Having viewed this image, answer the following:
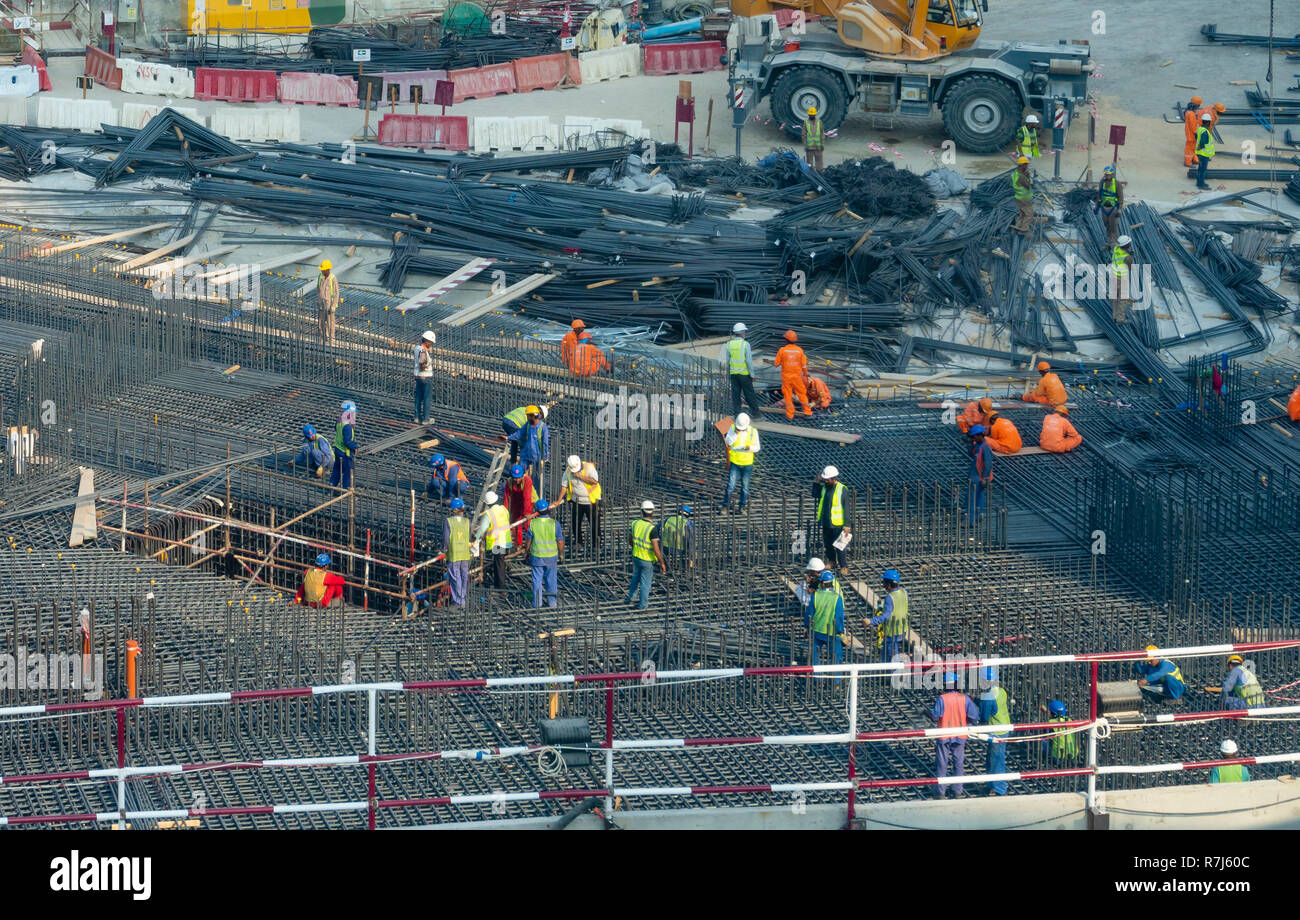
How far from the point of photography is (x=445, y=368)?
26625mm

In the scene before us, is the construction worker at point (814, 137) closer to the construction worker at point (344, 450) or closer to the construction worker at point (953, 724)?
the construction worker at point (344, 450)

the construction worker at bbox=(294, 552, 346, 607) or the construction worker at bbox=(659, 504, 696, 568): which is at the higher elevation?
the construction worker at bbox=(659, 504, 696, 568)

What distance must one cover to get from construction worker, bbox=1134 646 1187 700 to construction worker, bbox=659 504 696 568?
486 cm

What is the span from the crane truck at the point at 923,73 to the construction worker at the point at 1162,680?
60.2 ft

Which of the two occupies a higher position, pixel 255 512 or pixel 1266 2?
pixel 1266 2

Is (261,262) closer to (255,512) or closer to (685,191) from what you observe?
(685,191)

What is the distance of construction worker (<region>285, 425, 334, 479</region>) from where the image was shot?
77.1ft

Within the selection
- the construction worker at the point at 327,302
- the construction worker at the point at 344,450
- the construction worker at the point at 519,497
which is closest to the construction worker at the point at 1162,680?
the construction worker at the point at 519,497

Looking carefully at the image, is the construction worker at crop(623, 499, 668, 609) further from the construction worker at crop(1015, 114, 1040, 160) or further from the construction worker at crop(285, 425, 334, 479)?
the construction worker at crop(1015, 114, 1040, 160)

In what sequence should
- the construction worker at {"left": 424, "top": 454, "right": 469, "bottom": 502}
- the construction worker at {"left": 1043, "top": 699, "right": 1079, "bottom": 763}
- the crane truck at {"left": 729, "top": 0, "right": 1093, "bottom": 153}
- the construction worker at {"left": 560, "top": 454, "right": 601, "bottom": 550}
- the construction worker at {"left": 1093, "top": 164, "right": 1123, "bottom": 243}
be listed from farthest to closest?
the crane truck at {"left": 729, "top": 0, "right": 1093, "bottom": 153}, the construction worker at {"left": 1093, "top": 164, "right": 1123, "bottom": 243}, the construction worker at {"left": 424, "top": 454, "right": 469, "bottom": 502}, the construction worker at {"left": 560, "top": 454, "right": 601, "bottom": 550}, the construction worker at {"left": 1043, "top": 699, "right": 1079, "bottom": 763}

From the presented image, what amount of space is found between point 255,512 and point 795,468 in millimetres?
6280

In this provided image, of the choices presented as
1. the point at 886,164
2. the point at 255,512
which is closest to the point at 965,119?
the point at 886,164

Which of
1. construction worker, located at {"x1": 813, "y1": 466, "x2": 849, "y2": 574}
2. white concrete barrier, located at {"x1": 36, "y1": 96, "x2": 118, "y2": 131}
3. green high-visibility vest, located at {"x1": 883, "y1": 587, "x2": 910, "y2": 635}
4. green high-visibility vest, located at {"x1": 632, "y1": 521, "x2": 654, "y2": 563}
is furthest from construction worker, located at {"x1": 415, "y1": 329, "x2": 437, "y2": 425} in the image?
white concrete barrier, located at {"x1": 36, "y1": 96, "x2": 118, "y2": 131}

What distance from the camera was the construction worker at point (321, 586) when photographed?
20.5m
